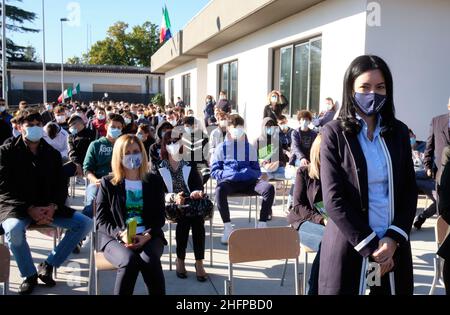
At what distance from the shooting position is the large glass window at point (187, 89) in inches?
995

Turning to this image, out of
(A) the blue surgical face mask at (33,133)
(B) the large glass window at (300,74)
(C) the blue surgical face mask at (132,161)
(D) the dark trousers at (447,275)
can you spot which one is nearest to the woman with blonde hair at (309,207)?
(D) the dark trousers at (447,275)

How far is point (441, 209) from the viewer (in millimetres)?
3352

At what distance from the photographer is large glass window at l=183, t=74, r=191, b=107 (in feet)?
82.9


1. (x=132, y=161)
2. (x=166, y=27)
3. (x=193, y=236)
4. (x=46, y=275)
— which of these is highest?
(x=166, y=27)

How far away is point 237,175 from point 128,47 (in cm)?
5120

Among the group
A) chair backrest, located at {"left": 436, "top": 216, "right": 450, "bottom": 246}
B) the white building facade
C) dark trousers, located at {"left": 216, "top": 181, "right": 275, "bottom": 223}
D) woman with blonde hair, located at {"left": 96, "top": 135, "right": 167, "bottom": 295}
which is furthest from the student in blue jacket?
the white building facade

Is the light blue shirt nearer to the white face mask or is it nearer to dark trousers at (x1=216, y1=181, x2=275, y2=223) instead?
the white face mask

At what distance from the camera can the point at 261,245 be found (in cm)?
345

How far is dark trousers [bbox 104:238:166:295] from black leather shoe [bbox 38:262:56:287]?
100 cm

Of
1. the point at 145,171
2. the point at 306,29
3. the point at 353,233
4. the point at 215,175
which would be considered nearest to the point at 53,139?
the point at 215,175

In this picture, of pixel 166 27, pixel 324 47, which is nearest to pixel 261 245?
pixel 324 47

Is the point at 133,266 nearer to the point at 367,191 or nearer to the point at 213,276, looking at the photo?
the point at 213,276

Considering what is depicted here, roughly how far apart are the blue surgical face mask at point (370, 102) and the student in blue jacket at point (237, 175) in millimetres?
3560
